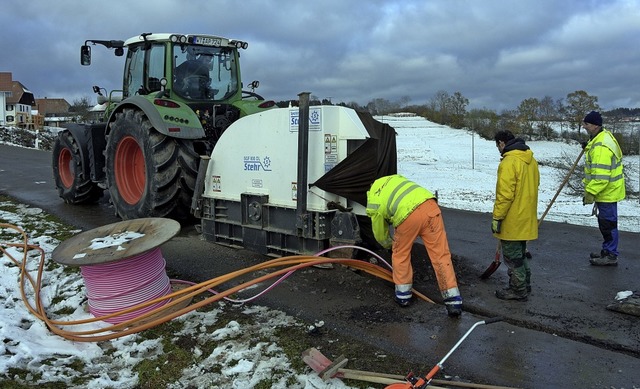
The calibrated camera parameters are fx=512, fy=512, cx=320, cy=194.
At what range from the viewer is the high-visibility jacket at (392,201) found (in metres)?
4.42

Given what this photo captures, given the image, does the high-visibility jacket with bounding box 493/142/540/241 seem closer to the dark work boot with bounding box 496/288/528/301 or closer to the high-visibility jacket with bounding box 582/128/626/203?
the dark work boot with bounding box 496/288/528/301

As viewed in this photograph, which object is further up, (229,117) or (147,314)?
(229,117)

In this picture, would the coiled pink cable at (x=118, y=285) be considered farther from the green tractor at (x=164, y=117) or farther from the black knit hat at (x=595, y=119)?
the black knit hat at (x=595, y=119)

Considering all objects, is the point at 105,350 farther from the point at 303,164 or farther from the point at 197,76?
the point at 197,76

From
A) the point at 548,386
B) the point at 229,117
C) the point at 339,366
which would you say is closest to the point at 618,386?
the point at 548,386

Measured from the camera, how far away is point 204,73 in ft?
25.8

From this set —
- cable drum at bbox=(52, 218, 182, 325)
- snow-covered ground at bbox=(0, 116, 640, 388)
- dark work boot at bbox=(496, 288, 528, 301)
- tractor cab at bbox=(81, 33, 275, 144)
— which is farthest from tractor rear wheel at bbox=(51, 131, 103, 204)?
dark work boot at bbox=(496, 288, 528, 301)

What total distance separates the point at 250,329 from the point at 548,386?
7.14 feet

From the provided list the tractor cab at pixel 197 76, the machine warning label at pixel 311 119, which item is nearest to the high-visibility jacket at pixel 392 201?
the machine warning label at pixel 311 119

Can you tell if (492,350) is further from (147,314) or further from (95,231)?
(95,231)

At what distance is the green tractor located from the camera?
673 cm

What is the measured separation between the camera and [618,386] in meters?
3.20

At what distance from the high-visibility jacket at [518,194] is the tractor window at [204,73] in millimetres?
4754

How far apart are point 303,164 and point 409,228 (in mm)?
1370
